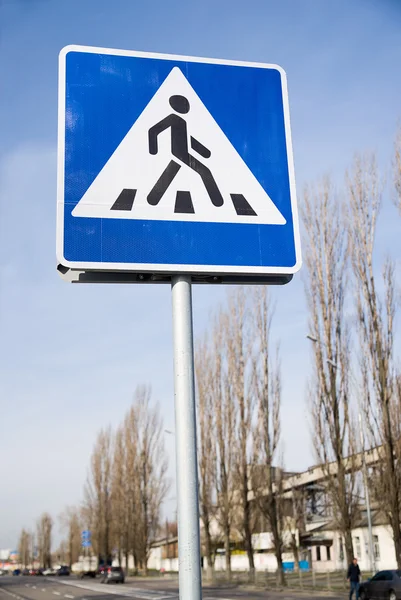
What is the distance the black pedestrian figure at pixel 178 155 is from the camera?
2.82 meters

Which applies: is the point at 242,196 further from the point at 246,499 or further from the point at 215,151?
the point at 246,499

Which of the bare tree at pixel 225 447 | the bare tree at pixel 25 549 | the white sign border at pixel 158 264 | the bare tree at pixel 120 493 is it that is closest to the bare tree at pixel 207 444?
the bare tree at pixel 225 447

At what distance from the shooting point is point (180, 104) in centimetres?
296

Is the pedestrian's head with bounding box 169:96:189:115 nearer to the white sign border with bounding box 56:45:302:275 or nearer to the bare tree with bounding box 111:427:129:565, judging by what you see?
the white sign border with bounding box 56:45:302:275

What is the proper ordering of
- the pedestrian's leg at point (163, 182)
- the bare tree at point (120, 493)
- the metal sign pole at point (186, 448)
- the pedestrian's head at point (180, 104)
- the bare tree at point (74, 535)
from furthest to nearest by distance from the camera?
the bare tree at point (74, 535)
the bare tree at point (120, 493)
the pedestrian's head at point (180, 104)
the pedestrian's leg at point (163, 182)
the metal sign pole at point (186, 448)

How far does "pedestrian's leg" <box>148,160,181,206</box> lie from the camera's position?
2787 millimetres

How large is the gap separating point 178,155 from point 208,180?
168 mm

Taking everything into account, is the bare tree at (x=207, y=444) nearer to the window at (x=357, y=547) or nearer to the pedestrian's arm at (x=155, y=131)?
the window at (x=357, y=547)

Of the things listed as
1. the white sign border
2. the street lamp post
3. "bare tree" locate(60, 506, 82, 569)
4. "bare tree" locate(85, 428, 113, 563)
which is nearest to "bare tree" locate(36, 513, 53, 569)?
"bare tree" locate(60, 506, 82, 569)

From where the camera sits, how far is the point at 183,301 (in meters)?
2.68

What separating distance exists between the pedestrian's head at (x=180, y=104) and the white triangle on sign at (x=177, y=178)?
0.05 ft

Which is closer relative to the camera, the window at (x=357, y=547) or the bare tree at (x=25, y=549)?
the window at (x=357, y=547)

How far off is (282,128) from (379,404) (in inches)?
859

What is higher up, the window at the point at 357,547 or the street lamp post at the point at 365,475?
the street lamp post at the point at 365,475
